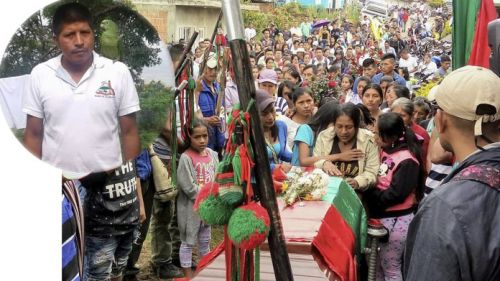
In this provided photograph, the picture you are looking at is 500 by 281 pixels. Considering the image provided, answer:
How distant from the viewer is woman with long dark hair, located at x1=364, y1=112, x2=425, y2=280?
403cm

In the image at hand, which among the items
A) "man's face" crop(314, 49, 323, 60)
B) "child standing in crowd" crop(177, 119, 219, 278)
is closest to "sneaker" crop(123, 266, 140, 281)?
"child standing in crowd" crop(177, 119, 219, 278)

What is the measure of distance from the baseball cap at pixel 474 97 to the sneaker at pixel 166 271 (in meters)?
3.49

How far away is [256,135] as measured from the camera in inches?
60.9

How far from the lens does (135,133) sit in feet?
3.69

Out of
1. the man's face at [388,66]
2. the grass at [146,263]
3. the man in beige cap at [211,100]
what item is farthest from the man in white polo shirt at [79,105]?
the man's face at [388,66]

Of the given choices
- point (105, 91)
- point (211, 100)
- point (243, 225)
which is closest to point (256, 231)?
point (243, 225)

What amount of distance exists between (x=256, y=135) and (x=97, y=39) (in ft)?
1.94

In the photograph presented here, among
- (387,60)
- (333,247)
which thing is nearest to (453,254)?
(333,247)

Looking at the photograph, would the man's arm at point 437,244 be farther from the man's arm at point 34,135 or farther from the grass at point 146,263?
the grass at point 146,263

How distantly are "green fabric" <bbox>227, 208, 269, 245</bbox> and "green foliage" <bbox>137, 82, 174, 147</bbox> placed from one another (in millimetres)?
503

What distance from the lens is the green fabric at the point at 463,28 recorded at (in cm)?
284

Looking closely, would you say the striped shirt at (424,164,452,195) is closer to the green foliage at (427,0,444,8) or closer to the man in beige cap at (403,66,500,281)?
the man in beige cap at (403,66,500,281)

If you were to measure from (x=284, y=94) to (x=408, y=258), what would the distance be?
5601 millimetres

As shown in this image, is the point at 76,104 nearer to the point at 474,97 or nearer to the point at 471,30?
the point at 474,97
